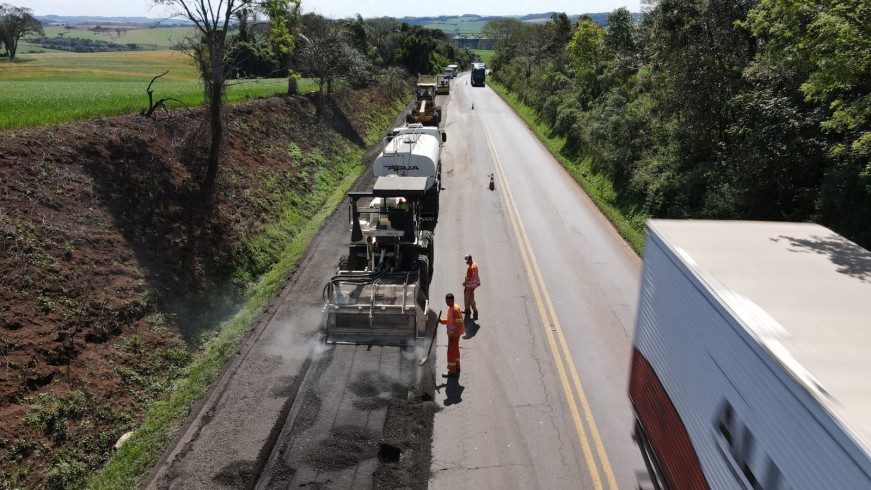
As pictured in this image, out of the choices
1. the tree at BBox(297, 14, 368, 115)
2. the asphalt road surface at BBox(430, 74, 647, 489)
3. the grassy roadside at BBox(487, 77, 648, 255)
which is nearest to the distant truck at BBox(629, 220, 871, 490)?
the asphalt road surface at BBox(430, 74, 647, 489)

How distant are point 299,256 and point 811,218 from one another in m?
13.8

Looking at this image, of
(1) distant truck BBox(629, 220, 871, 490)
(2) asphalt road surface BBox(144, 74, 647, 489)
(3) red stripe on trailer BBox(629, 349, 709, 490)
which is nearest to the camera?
(1) distant truck BBox(629, 220, 871, 490)

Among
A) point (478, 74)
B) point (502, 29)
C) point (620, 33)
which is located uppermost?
point (502, 29)

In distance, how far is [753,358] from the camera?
15.8ft

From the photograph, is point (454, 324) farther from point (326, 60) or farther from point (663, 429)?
point (326, 60)

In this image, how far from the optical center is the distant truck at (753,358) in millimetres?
4043

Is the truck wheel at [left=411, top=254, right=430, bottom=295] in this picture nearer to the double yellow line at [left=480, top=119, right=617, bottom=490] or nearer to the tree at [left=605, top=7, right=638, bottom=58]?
the double yellow line at [left=480, top=119, right=617, bottom=490]

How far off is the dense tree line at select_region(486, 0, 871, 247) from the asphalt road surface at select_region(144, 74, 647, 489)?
398 centimetres

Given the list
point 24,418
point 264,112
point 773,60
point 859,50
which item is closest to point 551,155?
point 264,112

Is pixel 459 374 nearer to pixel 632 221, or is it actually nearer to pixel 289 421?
pixel 289 421

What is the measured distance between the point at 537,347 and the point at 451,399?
2631 mm

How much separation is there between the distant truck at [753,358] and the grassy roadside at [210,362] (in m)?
7.70

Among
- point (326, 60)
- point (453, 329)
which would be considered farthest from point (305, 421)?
point (326, 60)

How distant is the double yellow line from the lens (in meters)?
8.30
